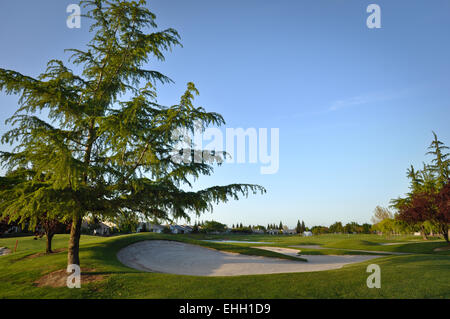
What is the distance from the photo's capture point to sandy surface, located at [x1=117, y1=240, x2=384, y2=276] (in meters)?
12.7

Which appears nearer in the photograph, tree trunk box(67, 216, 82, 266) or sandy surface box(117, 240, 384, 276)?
tree trunk box(67, 216, 82, 266)

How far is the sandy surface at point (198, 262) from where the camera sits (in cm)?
1272

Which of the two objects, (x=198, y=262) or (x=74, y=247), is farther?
(x=198, y=262)

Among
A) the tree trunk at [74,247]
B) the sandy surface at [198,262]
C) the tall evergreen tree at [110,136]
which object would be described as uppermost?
the tall evergreen tree at [110,136]

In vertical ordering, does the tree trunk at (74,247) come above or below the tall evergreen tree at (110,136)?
below

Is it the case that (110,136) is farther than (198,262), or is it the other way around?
(198,262)

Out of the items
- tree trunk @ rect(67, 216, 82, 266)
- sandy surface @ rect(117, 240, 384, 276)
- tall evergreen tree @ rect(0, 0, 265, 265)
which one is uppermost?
tall evergreen tree @ rect(0, 0, 265, 265)

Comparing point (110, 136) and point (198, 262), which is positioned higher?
point (110, 136)

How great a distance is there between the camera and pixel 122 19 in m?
11.1

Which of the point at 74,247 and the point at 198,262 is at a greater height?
the point at 74,247

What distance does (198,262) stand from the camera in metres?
14.7

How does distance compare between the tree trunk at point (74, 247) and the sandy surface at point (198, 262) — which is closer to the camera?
the tree trunk at point (74, 247)

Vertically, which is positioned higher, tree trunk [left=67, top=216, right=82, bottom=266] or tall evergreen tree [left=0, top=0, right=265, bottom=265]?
tall evergreen tree [left=0, top=0, right=265, bottom=265]

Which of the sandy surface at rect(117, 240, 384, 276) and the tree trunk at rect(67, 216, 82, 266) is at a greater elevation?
the tree trunk at rect(67, 216, 82, 266)
